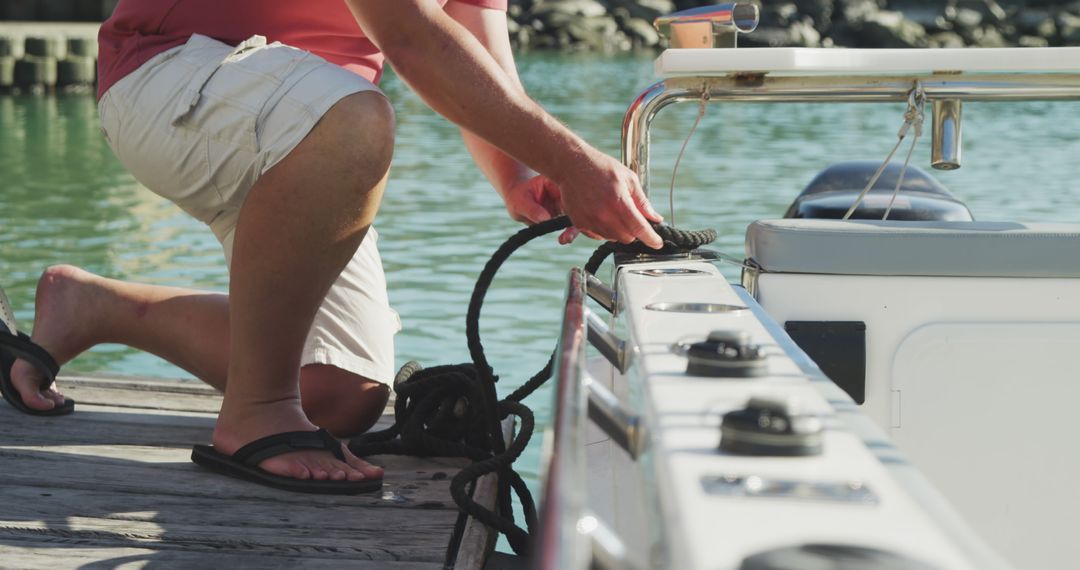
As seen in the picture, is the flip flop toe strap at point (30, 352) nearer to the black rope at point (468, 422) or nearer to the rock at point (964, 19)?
the black rope at point (468, 422)

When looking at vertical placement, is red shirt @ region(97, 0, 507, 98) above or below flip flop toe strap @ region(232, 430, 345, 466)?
above

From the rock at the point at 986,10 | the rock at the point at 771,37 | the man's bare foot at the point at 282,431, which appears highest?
the rock at the point at 986,10

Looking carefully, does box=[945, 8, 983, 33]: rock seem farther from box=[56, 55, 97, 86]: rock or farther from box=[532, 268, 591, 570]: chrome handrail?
box=[532, 268, 591, 570]: chrome handrail

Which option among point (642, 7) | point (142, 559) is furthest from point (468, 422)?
point (642, 7)

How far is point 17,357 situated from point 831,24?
2918 cm

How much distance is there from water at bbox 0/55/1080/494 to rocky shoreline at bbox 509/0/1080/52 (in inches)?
519

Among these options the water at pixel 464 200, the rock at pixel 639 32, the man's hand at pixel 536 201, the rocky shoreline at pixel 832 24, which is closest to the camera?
the man's hand at pixel 536 201

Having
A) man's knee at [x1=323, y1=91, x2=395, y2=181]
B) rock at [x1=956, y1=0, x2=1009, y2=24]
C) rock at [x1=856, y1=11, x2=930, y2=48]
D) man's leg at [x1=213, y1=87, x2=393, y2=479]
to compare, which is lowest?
man's leg at [x1=213, y1=87, x2=393, y2=479]

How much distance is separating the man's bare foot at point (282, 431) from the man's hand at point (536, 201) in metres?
0.44

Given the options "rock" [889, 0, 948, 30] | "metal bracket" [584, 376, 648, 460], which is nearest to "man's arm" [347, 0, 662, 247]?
"metal bracket" [584, 376, 648, 460]

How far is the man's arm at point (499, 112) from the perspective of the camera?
1.55 meters

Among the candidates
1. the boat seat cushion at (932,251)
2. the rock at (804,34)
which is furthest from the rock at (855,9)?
the boat seat cushion at (932,251)

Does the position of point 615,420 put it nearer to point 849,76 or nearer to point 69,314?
point 849,76

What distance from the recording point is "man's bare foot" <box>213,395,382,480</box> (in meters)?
1.87
